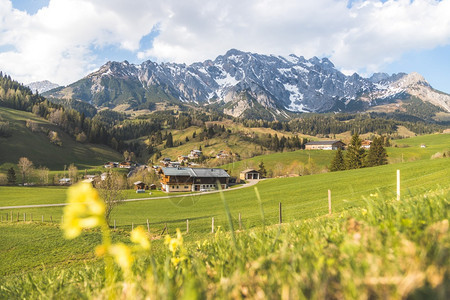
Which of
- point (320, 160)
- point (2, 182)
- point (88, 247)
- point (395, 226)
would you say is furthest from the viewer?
point (320, 160)

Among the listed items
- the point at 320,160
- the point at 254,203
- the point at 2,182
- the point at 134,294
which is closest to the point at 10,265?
the point at 134,294

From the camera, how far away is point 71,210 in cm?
113

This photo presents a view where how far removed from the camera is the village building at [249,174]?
133125 millimetres

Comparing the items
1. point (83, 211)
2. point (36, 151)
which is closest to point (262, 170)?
point (83, 211)


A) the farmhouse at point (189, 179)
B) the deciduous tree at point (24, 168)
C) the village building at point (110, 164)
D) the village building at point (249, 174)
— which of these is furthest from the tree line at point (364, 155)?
the village building at point (110, 164)

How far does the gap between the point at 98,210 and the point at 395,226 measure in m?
1.97

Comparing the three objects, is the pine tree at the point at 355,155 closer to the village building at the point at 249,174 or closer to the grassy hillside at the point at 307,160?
the grassy hillside at the point at 307,160

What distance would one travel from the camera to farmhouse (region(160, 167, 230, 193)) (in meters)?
103

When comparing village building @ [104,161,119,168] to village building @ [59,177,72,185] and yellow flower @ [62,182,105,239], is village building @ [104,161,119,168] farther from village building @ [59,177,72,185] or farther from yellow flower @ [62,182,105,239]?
yellow flower @ [62,182,105,239]

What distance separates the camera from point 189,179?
105625 mm

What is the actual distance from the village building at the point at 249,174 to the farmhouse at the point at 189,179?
Result: 74.8 ft

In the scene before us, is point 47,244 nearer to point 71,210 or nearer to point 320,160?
point 71,210

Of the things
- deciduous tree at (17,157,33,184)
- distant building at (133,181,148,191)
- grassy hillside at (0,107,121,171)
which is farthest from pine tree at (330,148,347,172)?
grassy hillside at (0,107,121,171)

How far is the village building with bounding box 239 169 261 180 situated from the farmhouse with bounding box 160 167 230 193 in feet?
74.8
